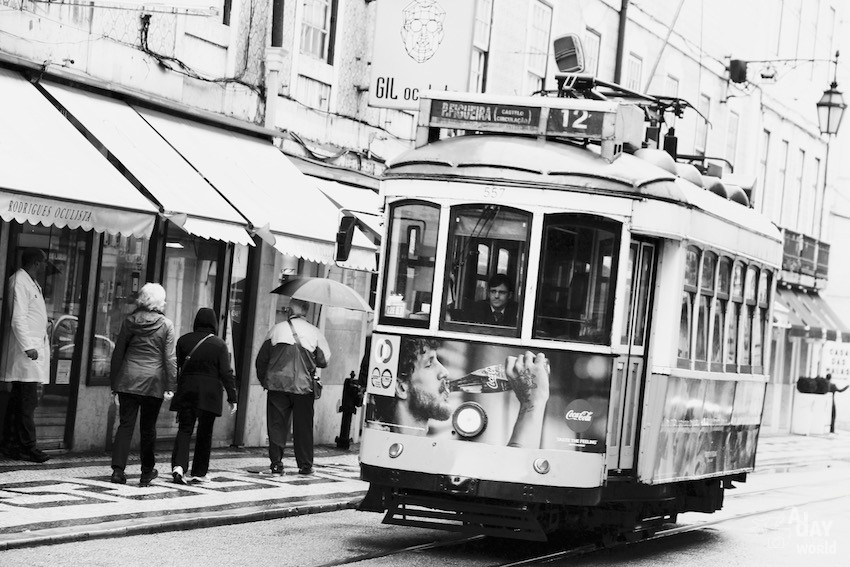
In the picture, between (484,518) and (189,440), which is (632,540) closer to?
(484,518)

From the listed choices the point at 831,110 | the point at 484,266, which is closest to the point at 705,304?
the point at 484,266

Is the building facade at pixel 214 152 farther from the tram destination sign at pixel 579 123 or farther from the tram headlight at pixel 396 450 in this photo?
the tram destination sign at pixel 579 123

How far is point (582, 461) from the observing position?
10539 millimetres

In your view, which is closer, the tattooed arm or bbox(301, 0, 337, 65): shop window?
the tattooed arm

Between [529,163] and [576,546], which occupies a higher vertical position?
[529,163]

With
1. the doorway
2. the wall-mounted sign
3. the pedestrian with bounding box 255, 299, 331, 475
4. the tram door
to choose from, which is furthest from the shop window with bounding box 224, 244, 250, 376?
the tram door

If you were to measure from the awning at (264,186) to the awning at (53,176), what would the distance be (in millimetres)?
1827

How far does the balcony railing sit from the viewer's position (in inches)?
1452

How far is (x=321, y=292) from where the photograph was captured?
15.7 m

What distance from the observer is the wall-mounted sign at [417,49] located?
56.1ft

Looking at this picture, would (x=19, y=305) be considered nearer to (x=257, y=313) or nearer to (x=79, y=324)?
A: (x=79, y=324)

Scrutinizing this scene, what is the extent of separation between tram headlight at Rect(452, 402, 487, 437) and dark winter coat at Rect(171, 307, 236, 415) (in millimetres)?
3470

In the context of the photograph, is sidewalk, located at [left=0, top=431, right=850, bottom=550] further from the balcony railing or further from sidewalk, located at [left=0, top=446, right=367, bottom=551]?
the balcony railing

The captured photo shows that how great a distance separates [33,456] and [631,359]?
18.8 feet
